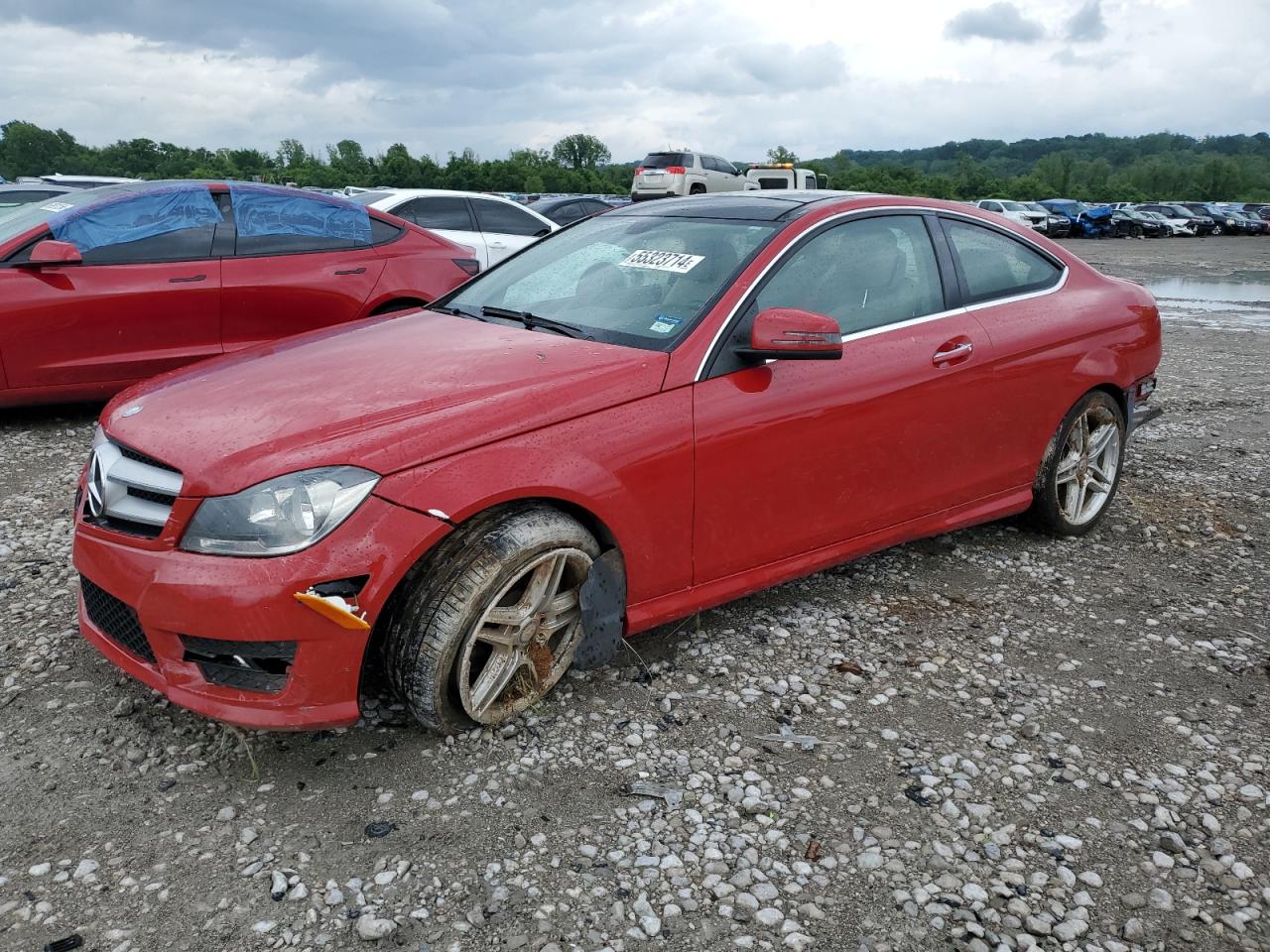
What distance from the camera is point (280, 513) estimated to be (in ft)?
8.45

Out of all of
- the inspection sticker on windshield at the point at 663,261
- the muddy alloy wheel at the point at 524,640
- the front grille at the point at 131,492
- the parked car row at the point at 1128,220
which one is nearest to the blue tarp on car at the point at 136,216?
the front grille at the point at 131,492

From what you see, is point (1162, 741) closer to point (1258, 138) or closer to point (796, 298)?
point (796, 298)

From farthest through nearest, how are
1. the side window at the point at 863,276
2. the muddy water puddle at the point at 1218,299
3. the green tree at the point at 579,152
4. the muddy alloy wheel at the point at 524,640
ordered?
1. the green tree at the point at 579,152
2. the muddy water puddle at the point at 1218,299
3. the side window at the point at 863,276
4. the muddy alloy wheel at the point at 524,640

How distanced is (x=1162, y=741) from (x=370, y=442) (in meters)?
2.55

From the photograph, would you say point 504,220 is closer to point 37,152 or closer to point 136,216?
point 136,216

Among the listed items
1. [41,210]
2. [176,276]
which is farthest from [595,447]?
[41,210]

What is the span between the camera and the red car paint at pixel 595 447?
2.62 meters

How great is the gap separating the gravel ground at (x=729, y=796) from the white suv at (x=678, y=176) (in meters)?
28.7

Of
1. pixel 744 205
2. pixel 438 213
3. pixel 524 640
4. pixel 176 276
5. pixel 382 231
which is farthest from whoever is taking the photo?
pixel 438 213

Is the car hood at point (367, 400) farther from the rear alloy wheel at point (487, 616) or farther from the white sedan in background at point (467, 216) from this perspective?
the white sedan in background at point (467, 216)

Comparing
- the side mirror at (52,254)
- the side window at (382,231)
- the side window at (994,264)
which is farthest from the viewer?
the side window at (382,231)

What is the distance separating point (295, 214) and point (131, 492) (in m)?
4.44

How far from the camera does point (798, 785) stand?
2.84m

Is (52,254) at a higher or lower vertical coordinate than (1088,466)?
higher
